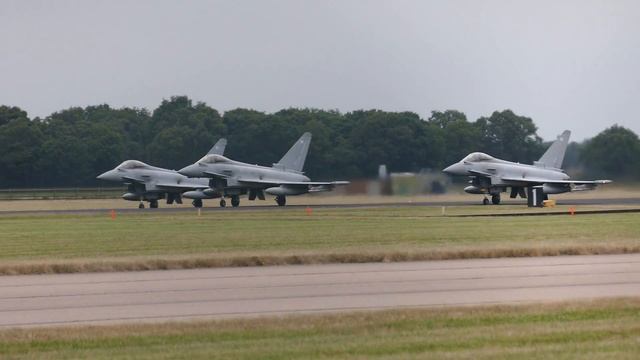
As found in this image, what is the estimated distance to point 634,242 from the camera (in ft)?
80.5

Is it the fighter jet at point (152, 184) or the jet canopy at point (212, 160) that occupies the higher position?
the jet canopy at point (212, 160)

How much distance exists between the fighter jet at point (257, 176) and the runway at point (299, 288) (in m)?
40.6

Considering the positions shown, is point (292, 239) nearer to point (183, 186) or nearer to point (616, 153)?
point (616, 153)

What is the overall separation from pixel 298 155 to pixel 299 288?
46.8 m

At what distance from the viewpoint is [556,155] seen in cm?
5997

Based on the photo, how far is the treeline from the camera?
2024 inches

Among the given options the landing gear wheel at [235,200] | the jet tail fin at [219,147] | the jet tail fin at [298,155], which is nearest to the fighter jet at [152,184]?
the landing gear wheel at [235,200]

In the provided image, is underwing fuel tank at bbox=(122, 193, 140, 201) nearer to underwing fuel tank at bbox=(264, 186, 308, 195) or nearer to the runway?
underwing fuel tank at bbox=(264, 186, 308, 195)

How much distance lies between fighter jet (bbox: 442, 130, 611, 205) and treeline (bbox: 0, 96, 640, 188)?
1287 millimetres

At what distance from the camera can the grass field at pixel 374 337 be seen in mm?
10586

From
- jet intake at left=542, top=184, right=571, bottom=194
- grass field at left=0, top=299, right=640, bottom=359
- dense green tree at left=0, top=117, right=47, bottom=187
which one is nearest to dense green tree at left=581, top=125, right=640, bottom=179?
jet intake at left=542, top=184, right=571, bottom=194

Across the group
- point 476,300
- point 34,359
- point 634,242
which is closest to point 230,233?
point 634,242

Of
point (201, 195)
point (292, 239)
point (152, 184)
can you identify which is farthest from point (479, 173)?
point (292, 239)

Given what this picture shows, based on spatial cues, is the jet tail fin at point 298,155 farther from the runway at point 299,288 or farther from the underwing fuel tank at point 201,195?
the runway at point 299,288
